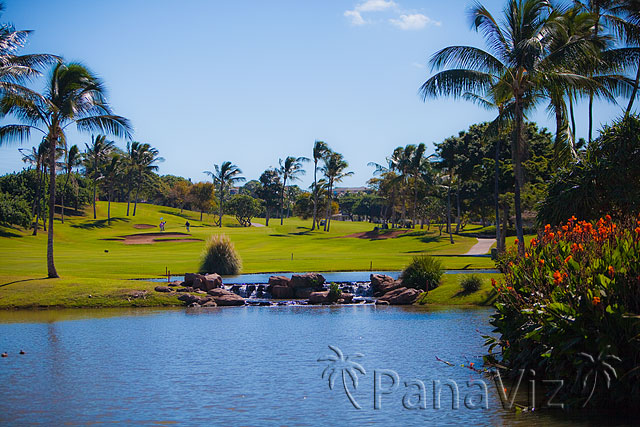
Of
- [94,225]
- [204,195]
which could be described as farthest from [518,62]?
[204,195]

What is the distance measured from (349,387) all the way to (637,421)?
5945 millimetres

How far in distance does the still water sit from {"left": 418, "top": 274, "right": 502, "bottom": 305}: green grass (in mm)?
2729

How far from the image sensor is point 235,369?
52.1ft

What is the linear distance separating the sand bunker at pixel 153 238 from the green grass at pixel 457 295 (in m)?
46.8

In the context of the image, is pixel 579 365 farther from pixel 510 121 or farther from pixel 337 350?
pixel 510 121

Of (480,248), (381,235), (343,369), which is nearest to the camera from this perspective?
(343,369)

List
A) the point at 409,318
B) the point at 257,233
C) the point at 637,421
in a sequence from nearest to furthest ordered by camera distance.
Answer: the point at 637,421
the point at 409,318
the point at 257,233

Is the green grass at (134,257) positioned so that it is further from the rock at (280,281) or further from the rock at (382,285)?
the rock at (382,285)

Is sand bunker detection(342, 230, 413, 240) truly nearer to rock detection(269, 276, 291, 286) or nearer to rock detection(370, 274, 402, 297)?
rock detection(370, 274, 402, 297)

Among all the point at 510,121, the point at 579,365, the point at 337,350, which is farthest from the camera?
the point at 510,121

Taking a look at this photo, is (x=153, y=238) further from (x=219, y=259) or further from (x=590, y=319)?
(x=590, y=319)

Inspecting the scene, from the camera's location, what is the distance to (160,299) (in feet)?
97.8

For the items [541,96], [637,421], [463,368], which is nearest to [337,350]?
[463,368]

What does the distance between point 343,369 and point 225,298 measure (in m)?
16.4
